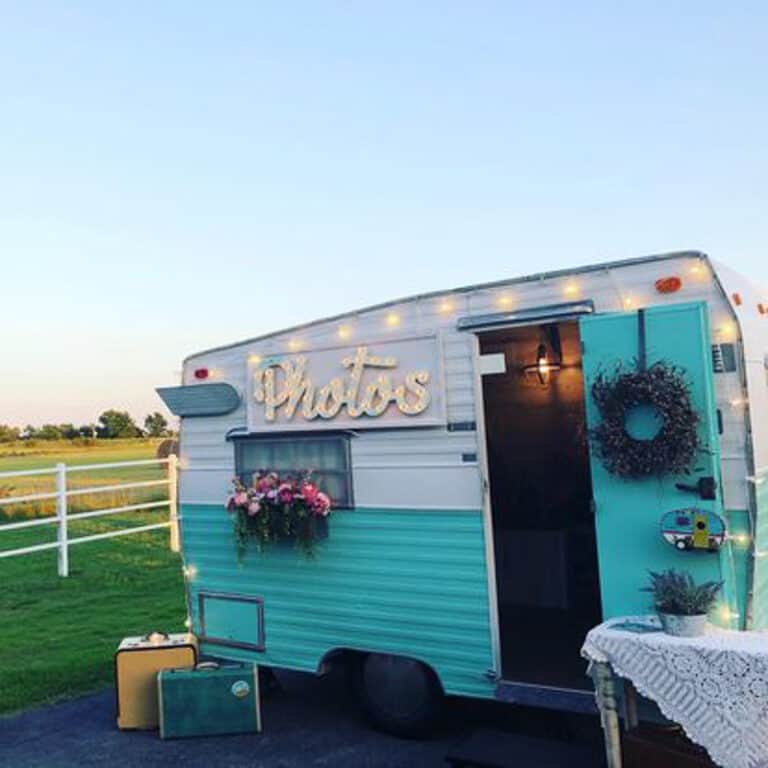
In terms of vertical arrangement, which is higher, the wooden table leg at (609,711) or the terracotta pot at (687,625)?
the terracotta pot at (687,625)

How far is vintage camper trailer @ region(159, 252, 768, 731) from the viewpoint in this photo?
3.79 m

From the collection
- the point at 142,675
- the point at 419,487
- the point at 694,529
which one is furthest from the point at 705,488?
the point at 142,675

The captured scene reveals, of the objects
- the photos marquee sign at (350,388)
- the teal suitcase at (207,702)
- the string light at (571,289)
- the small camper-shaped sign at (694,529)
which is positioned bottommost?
the teal suitcase at (207,702)

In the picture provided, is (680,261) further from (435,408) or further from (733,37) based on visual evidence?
(733,37)

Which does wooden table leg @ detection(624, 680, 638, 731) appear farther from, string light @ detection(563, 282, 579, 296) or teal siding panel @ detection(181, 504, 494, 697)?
string light @ detection(563, 282, 579, 296)

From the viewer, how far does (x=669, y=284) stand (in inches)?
155

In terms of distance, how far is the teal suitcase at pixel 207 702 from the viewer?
198 inches

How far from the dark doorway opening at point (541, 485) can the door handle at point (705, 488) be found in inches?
93.4

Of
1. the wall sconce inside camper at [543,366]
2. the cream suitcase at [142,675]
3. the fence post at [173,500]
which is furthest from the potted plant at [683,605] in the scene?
the fence post at [173,500]

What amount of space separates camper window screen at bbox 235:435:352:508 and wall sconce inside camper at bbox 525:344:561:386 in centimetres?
284

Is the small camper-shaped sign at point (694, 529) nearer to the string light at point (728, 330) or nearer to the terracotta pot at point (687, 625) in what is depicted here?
the terracotta pot at point (687, 625)

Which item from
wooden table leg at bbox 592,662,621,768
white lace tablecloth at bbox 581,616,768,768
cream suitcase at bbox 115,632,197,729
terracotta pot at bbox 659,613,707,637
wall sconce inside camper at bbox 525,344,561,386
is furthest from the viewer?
wall sconce inside camper at bbox 525,344,561,386

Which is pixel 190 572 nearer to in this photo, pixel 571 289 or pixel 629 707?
pixel 629 707

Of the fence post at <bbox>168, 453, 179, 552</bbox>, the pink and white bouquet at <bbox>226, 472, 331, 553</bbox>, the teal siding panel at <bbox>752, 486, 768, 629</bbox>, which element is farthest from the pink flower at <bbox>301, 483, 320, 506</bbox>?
the fence post at <bbox>168, 453, 179, 552</bbox>
